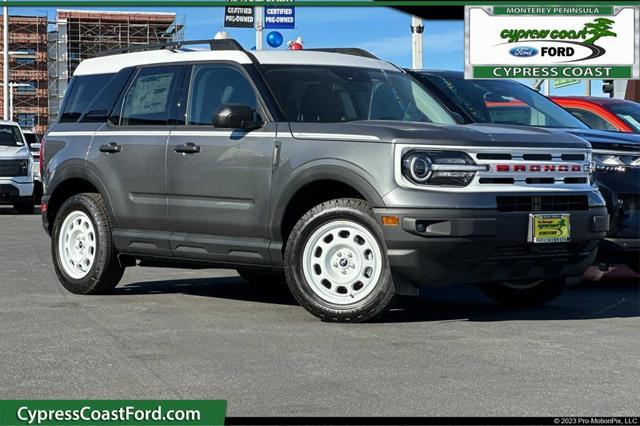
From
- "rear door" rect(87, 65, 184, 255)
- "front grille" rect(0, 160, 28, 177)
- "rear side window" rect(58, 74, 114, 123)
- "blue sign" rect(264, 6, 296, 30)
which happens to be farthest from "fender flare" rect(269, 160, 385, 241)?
"blue sign" rect(264, 6, 296, 30)

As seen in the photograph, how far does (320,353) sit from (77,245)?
143 inches

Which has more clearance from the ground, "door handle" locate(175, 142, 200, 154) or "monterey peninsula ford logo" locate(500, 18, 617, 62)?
"monterey peninsula ford logo" locate(500, 18, 617, 62)

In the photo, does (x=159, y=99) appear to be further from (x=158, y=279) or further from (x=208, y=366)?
(x=208, y=366)

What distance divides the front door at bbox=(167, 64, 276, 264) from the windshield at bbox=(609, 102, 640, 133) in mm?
4387

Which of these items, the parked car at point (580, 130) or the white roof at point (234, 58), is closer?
the white roof at point (234, 58)

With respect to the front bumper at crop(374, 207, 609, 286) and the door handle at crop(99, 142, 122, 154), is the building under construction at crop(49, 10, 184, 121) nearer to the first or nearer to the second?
the door handle at crop(99, 142, 122, 154)

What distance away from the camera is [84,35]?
3403 inches

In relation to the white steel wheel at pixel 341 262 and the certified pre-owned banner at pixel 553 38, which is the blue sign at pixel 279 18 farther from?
the white steel wheel at pixel 341 262

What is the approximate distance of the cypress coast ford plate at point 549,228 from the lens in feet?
24.2

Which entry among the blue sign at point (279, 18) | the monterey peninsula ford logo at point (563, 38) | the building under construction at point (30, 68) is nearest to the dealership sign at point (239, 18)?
the blue sign at point (279, 18)

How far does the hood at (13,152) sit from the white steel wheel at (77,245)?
15.3 m

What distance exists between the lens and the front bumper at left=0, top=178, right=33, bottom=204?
937 inches

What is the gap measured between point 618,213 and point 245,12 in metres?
19.0

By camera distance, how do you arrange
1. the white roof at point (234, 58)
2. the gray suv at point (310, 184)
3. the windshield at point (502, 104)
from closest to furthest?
the gray suv at point (310, 184) < the white roof at point (234, 58) < the windshield at point (502, 104)
